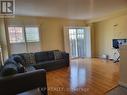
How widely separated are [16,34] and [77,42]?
150 inches

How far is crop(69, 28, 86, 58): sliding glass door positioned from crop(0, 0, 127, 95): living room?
0.06m

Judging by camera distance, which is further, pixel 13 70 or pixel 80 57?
pixel 80 57

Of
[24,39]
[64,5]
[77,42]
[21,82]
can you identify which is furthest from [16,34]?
[77,42]

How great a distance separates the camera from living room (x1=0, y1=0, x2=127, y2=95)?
349cm

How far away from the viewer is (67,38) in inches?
259

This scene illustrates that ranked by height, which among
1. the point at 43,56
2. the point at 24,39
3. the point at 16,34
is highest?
the point at 16,34

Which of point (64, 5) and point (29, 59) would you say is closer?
point (64, 5)

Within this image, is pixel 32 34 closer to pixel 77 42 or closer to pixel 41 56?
pixel 41 56

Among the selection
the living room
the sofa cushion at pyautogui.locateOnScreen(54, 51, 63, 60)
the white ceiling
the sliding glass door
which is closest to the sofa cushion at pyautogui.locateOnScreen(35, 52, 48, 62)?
the living room

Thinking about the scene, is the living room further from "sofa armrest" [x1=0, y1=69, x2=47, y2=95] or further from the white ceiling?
"sofa armrest" [x1=0, y1=69, x2=47, y2=95]

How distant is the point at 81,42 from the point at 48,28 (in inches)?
103

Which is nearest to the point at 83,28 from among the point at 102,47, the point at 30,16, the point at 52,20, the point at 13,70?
the point at 102,47

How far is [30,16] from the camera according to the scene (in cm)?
538

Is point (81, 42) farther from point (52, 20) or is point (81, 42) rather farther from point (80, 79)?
point (80, 79)
